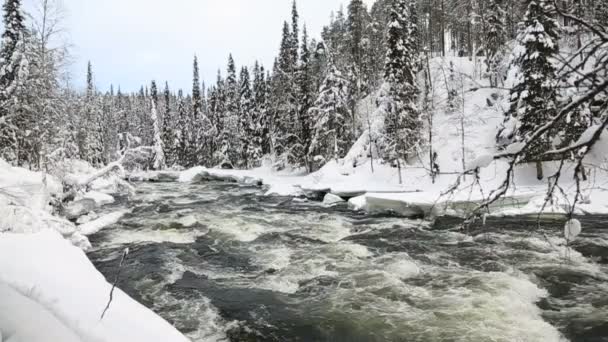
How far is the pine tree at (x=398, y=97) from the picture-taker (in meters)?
28.8

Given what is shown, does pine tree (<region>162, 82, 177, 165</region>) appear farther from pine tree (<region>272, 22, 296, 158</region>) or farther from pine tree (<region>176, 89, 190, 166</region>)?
pine tree (<region>272, 22, 296, 158</region>)

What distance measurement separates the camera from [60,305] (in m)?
4.58

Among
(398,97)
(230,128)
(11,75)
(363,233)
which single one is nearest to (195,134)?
(230,128)

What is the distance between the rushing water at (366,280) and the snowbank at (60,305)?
2357 millimetres

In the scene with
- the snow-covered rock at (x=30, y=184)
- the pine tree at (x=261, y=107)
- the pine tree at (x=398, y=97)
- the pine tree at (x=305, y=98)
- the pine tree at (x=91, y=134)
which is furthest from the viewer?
the pine tree at (x=261, y=107)

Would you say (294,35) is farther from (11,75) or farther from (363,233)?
(363,233)

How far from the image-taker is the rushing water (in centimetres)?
720

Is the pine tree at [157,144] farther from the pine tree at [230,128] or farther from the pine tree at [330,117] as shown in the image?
the pine tree at [330,117]

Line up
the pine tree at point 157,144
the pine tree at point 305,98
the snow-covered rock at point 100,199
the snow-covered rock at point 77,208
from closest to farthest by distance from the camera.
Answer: the snow-covered rock at point 77,208 < the snow-covered rock at point 100,199 < the pine tree at point 305,98 < the pine tree at point 157,144

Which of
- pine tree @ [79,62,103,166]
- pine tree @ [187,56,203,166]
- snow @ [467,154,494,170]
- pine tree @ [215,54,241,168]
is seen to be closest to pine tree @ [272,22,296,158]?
pine tree @ [215,54,241,168]

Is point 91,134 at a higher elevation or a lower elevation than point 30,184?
higher

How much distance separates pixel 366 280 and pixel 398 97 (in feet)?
72.2

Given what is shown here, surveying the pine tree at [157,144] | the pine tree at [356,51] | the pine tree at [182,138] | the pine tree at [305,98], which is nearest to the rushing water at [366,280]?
the pine tree at [305,98]

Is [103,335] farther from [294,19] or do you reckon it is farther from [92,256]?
[294,19]
